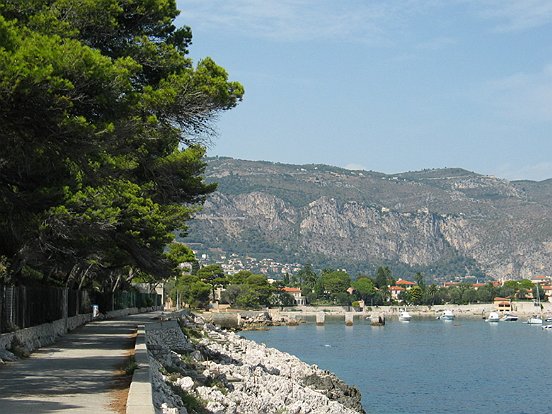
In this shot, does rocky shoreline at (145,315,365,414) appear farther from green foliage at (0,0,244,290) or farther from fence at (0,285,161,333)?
green foliage at (0,0,244,290)

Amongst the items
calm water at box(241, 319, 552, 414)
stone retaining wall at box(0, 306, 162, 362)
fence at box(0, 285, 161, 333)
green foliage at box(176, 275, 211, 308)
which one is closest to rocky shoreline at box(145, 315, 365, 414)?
stone retaining wall at box(0, 306, 162, 362)

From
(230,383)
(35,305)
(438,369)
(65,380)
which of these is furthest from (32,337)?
(438,369)

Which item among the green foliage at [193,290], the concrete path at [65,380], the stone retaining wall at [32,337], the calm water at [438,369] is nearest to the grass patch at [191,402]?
the concrete path at [65,380]

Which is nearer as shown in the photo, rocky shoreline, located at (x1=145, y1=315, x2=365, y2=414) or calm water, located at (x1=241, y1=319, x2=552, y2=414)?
rocky shoreline, located at (x1=145, y1=315, x2=365, y2=414)

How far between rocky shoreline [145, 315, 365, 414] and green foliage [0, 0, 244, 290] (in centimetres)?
447

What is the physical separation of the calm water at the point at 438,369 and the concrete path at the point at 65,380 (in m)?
18.4

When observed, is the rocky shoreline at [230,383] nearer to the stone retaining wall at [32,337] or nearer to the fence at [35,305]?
the stone retaining wall at [32,337]

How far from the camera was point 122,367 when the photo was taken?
793 inches

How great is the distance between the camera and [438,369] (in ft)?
206

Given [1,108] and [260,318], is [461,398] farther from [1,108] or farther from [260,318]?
[260,318]

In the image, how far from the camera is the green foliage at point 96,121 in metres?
13.5

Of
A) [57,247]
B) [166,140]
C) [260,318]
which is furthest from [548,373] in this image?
[260,318]

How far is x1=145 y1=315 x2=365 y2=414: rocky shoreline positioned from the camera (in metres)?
19.6

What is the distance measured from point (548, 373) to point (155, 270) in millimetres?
31746
